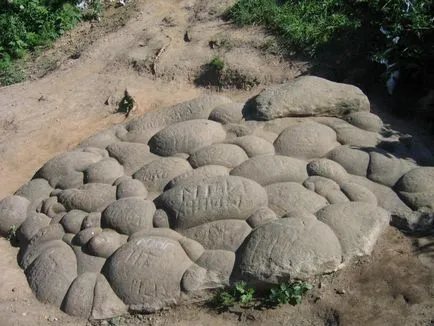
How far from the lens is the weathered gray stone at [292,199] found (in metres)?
4.71

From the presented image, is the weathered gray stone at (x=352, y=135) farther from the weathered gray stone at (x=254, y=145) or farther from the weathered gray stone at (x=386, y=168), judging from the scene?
the weathered gray stone at (x=254, y=145)

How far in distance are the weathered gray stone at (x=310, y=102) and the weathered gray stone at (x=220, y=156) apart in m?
0.62

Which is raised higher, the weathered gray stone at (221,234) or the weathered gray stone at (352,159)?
the weathered gray stone at (352,159)

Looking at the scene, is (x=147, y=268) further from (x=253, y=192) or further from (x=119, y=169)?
(x=119, y=169)

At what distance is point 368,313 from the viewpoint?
409cm

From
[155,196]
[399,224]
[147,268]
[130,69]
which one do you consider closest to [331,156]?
[399,224]

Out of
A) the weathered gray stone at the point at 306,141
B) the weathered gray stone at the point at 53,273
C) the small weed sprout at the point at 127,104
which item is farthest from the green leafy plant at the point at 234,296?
the small weed sprout at the point at 127,104

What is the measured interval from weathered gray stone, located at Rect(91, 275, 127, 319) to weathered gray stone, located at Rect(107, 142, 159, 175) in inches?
51.5

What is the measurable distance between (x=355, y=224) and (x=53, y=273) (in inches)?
88.5

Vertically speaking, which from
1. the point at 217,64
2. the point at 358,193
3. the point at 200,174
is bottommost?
the point at 358,193

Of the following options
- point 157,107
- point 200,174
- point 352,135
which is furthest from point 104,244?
point 157,107

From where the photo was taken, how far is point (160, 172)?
525 centimetres

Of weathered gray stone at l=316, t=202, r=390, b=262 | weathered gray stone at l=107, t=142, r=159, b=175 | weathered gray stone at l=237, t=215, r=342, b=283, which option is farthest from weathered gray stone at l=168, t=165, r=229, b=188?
weathered gray stone at l=316, t=202, r=390, b=262

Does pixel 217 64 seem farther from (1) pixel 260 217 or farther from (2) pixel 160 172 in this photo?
(1) pixel 260 217
